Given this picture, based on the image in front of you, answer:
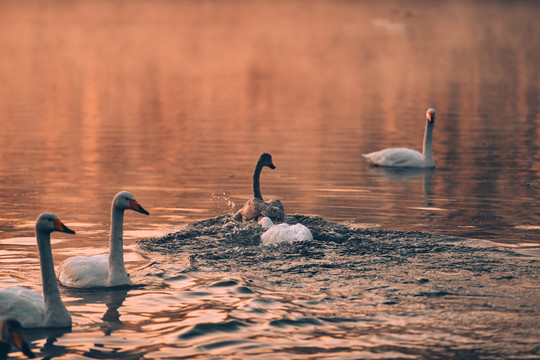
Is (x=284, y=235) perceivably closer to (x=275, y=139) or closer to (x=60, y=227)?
(x=60, y=227)

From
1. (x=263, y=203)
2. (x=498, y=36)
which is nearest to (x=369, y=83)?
(x=263, y=203)

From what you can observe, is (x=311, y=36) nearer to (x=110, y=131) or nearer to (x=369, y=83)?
Answer: (x=369, y=83)

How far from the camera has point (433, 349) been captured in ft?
30.3

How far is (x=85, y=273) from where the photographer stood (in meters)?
11.8

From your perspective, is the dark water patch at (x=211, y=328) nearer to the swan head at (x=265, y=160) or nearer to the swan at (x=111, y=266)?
the swan at (x=111, y=266)

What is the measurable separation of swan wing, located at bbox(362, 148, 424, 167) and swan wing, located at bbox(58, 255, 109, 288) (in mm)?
13221

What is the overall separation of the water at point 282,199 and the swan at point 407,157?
0.54 m

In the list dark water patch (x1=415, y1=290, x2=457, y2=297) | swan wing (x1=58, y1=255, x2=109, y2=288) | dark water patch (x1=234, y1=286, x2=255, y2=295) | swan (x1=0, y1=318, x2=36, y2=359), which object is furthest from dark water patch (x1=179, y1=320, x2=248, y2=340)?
dark water patch (x1=415, y1=290, x2=457, y2=297)

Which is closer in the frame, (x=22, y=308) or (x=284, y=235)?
(x=22, y=308)

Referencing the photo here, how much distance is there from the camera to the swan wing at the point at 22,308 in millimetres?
9930

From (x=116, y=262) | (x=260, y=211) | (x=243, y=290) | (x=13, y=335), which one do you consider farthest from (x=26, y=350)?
(x=260, y=211)

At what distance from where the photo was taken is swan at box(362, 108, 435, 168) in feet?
78.5

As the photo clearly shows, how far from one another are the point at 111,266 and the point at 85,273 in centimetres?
40

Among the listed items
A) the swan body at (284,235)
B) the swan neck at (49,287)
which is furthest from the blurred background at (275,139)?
the swan neck at (49,287)
